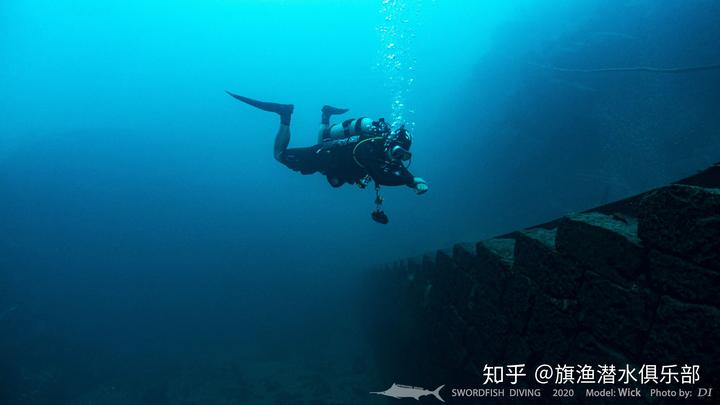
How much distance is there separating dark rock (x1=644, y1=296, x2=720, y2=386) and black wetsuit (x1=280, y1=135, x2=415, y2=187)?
337cm

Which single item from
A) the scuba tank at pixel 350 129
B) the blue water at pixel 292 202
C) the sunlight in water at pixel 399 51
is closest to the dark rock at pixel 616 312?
the scuba tank at pixel 350 129

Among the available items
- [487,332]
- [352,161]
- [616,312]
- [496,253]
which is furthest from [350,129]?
[616,312]

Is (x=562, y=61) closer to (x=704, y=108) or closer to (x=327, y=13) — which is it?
(x=704, y=108)

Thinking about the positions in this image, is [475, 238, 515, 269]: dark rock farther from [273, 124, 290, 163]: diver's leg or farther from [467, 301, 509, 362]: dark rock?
[273, 124, 290, 163]: diver's leg

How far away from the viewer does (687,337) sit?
174cm

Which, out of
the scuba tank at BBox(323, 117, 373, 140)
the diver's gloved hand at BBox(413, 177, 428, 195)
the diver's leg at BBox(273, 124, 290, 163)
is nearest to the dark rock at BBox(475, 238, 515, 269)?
the diver's gloved hand at BBox(413, 177, 428, 195)

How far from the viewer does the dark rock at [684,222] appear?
62.2 inches

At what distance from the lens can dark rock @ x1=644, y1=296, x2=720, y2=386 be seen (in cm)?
162

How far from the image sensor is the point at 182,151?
202ft

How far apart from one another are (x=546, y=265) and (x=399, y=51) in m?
95.7

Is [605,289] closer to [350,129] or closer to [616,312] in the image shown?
[616,312]

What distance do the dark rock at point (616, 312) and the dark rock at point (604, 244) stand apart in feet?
0.25

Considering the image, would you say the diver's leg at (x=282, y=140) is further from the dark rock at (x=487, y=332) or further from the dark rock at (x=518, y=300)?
the dark rock at (x=518, y=300)

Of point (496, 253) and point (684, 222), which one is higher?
point (684, 222)
